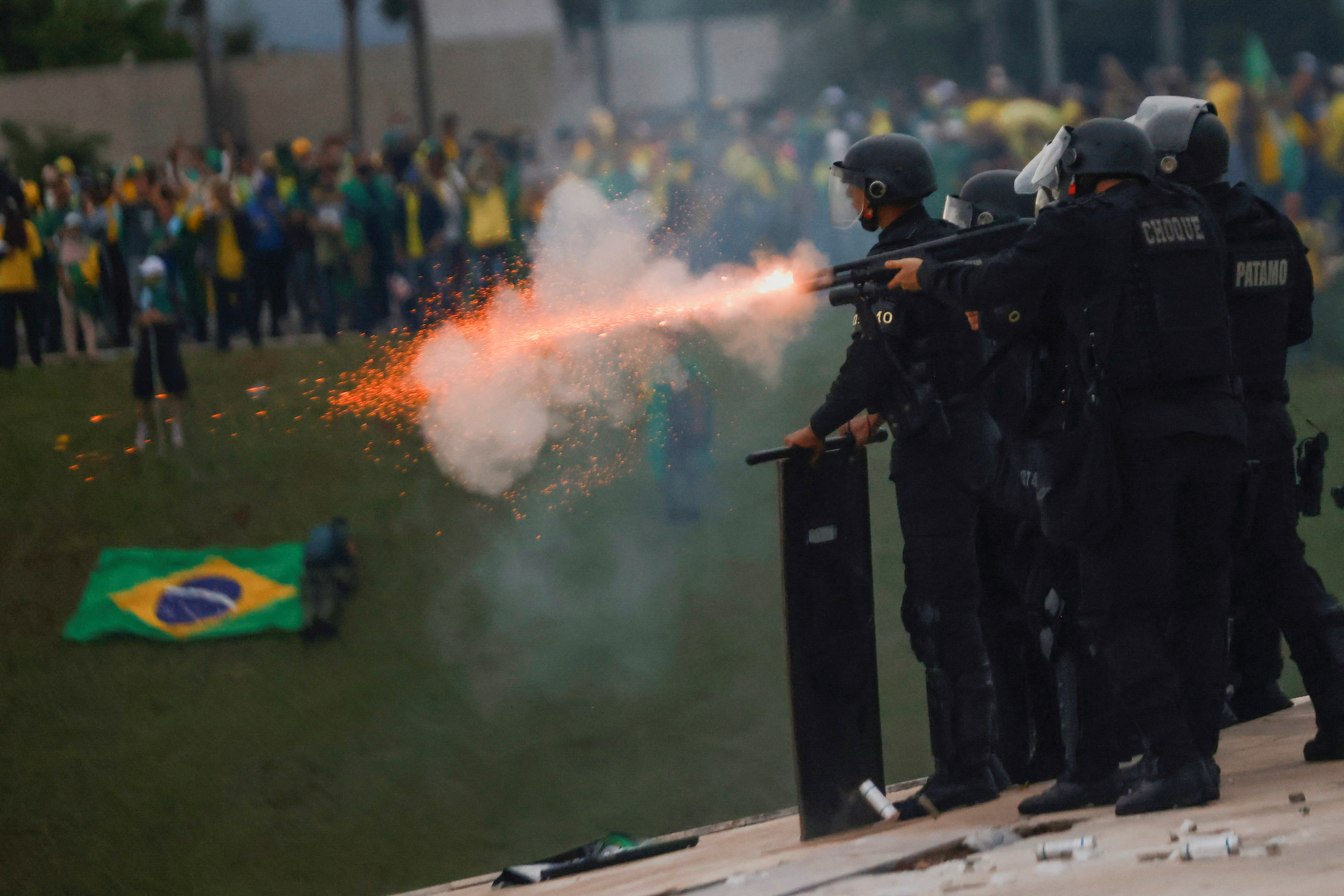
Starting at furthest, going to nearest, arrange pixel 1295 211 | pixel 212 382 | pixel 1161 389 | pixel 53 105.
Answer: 1. pixel 53 105
2. pixel 1295 211
3. pixel 212 382
4. pixel 1161 389

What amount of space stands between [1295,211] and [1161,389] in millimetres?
12495

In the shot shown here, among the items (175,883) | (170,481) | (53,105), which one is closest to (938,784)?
(175,883)

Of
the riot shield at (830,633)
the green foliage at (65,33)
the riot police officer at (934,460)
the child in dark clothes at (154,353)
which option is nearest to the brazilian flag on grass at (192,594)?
the child in dark clothes at (154,353)

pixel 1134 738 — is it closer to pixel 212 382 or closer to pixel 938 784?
pixel 938 784

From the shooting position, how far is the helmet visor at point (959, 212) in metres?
5.29

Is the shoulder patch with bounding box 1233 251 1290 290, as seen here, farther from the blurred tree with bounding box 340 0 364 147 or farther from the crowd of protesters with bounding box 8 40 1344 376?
the blurred tree with bounding box 340 0 364 147

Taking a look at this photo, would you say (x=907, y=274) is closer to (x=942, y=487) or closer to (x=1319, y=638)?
(x=942, y=487)

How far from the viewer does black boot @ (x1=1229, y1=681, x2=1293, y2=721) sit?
539 centimetres

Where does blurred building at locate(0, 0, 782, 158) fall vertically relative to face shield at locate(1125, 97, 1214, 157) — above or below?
above

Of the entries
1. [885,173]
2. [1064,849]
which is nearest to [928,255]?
[885,173]

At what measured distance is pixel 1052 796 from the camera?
14.2 ft

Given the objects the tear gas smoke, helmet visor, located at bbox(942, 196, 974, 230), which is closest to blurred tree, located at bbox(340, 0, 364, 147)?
the tear gas smoke

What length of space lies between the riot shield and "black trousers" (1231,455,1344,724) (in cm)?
116

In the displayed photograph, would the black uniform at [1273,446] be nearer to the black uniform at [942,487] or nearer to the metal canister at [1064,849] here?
the black uniform at [942,487]
